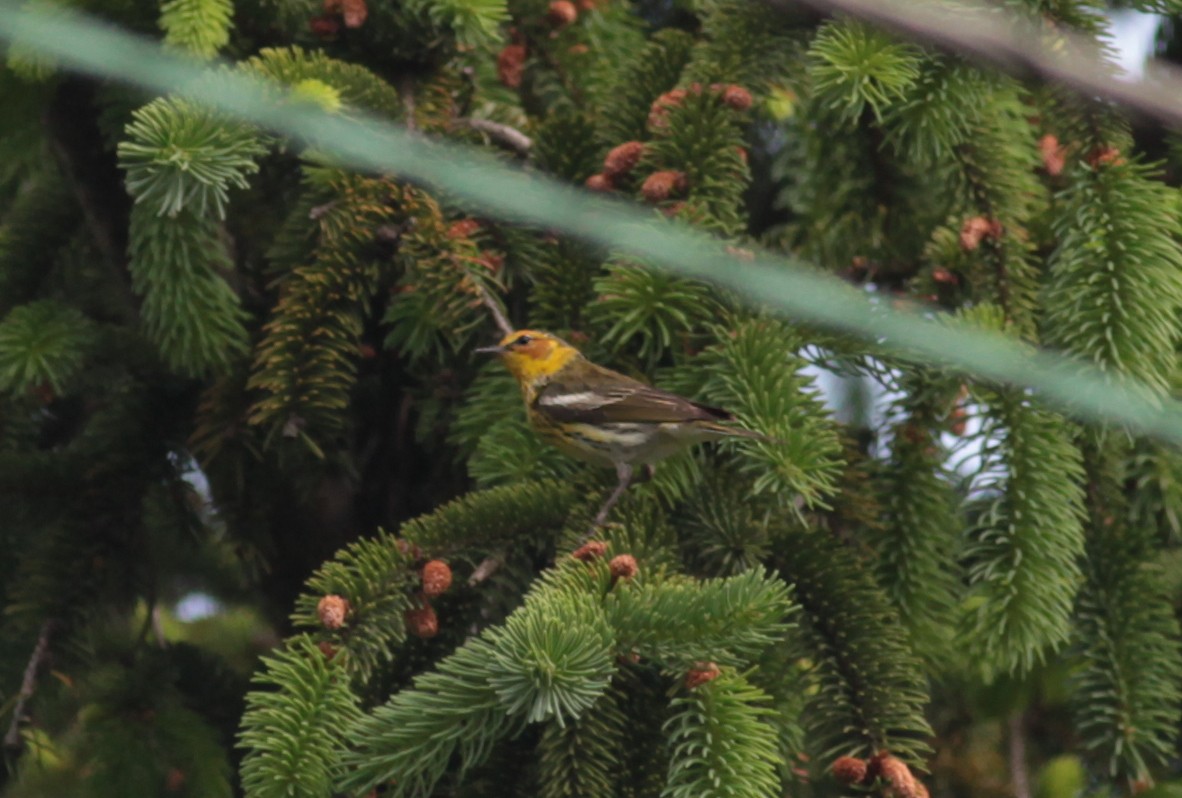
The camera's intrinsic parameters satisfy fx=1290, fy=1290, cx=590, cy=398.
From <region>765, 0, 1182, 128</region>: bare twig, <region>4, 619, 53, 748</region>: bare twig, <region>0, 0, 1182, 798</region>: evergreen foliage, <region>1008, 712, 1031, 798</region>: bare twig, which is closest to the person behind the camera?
<region>765, 0, 1182, 128</region>: bare twig

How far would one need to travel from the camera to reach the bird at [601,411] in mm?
2043

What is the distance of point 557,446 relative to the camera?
2188 millimetres

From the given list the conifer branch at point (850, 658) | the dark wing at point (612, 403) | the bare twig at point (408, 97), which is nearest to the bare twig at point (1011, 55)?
the conifer branch at point (850, 658)

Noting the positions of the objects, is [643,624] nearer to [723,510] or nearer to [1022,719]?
[723,510]

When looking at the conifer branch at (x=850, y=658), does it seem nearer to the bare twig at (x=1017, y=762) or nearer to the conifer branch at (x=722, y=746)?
the conifer branch at (x=722, y=746)

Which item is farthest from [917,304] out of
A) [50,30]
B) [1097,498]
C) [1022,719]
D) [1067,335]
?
[50,30]

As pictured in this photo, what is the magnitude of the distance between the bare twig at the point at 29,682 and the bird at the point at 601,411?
857 mm

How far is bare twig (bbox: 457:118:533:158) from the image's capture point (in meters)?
2.39

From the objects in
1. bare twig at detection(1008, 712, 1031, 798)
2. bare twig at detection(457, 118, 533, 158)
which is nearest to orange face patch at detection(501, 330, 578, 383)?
bare twig at detection(457, 118, 533, 158)

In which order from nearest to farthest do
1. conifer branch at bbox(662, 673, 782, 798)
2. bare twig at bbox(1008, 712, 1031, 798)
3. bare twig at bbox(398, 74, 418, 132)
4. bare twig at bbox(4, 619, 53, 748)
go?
conifer branch at bbox(662, 673, 782, 798), bare twig at bbox(4, 619, 53, 748), bare twig at bbox(1008, 712, 1031, 798), bare twig at bbox(398, 74, 418, 132)

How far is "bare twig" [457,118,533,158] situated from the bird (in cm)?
39

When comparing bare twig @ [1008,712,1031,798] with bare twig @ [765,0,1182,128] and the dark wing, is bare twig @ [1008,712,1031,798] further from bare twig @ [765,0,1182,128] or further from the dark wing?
bare twig @ [765,0,1182,128]

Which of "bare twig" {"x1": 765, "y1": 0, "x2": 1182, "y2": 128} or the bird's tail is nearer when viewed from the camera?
"bare twig" {"x1": 765, "y1": 0, "x2": 1182, "y2": 128}

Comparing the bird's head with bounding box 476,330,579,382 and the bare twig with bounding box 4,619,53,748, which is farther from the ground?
the bird's head with bounding box 476,330,579,382
